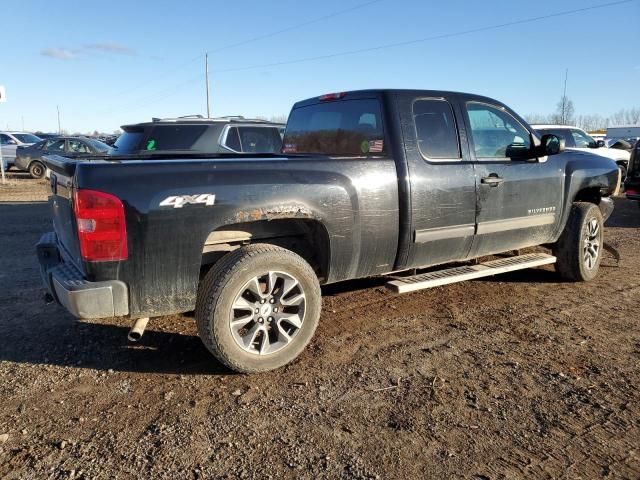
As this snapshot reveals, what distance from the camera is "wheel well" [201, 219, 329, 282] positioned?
3.71 m

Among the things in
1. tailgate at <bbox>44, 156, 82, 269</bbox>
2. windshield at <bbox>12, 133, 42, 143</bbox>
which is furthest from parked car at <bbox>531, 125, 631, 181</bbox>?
windshield at <bbox>12, 133, 42, 143</bbox>

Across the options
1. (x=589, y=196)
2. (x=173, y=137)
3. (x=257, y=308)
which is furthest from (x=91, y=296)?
(x=173, y=137)

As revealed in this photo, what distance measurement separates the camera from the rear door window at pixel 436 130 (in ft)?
14.5

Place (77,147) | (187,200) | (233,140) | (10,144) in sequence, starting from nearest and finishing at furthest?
(187,200) < (233,140) < (77,147) < (10,144)

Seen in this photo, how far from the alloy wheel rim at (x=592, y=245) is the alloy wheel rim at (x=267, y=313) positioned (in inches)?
146

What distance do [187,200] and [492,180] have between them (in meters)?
2.82

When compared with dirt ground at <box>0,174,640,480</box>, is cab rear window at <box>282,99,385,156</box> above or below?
above

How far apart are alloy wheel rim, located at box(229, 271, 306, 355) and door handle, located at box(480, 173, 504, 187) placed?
2.07m

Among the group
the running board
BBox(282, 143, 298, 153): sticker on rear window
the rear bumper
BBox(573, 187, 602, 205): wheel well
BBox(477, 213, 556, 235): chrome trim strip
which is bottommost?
the running board

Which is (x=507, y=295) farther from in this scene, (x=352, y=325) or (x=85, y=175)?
(x=85, y=175)

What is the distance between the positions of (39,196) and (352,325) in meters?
12.8

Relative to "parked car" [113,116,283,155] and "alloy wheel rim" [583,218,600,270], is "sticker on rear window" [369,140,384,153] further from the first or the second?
"parked car" [113,116,283,155]

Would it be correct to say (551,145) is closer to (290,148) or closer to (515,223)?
(515,223)

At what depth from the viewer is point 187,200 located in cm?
323
